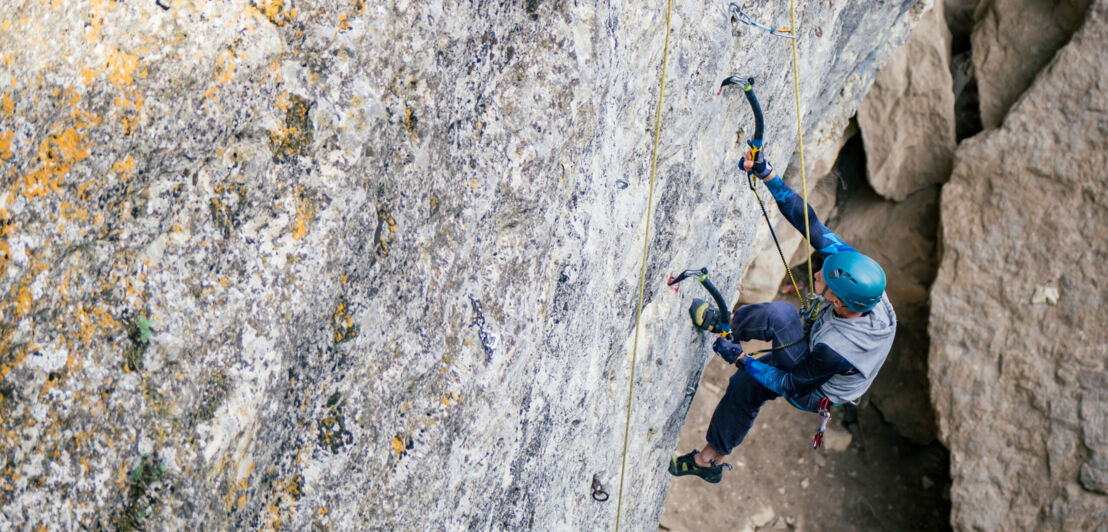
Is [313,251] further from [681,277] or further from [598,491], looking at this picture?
[681,277]

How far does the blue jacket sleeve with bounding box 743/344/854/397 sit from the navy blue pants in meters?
0.19

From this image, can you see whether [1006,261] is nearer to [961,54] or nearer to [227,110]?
[961,54]

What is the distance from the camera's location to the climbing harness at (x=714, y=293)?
4164 mm

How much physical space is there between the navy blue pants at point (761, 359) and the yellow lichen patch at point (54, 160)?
363cm

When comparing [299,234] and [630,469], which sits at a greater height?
[299,234]

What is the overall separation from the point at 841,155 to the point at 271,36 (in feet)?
21.7

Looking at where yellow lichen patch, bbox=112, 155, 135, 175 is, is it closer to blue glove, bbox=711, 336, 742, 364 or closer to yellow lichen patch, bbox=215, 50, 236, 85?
yellow lichen patch, bbox=215, 50, 236, 85

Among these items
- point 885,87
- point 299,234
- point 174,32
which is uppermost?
point 174,32

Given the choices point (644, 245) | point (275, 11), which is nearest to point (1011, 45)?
point (644, 245)

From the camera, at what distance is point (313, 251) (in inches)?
88.1

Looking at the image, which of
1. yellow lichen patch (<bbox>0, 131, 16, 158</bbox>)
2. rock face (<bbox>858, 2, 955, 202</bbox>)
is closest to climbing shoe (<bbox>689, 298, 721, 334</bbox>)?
yellow lichen patch (<bbox>0, 131, 16, 158</bbox>)

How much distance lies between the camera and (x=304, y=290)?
2238mm

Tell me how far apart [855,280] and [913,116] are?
4265 mm

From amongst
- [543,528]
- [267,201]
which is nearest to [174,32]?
[267,201]
